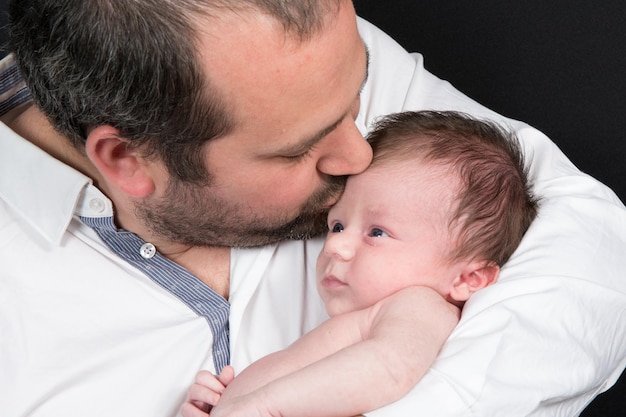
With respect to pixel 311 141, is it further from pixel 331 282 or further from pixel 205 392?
pixel 205 392

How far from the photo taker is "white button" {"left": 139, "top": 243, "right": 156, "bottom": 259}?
5.94ft

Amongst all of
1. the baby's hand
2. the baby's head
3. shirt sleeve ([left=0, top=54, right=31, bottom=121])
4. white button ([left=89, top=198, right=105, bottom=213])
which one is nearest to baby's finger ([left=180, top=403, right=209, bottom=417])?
the baby's hand

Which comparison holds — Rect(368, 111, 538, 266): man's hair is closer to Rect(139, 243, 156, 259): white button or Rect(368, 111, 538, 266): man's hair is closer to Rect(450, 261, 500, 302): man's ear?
Rect(450, 261, 500, 302): man's ear

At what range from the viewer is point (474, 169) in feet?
5.29

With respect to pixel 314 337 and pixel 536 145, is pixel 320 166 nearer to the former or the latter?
pixel 314 337

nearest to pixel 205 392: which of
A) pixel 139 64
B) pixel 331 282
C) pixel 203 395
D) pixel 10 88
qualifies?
pixel 203 395

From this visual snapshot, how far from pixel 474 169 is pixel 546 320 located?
258 millimetres

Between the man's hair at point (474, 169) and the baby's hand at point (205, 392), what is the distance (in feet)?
1.32

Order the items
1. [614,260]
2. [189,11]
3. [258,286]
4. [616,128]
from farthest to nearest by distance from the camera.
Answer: [616,128]
[258,286]
[614,260]
[189,11]

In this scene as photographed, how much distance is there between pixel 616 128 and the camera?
2572 mm

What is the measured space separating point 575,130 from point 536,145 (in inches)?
32.0

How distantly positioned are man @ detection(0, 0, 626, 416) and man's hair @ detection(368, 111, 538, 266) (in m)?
0.04

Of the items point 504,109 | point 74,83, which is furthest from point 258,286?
point 504,109

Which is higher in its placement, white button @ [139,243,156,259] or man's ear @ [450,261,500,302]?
man's ear @ [450,261,500,302]
